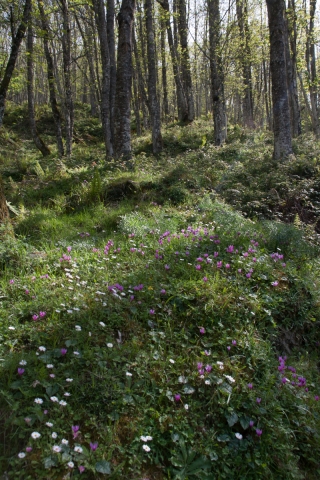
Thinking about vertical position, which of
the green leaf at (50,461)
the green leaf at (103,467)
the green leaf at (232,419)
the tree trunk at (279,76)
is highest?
the tree trunk at (279,76)

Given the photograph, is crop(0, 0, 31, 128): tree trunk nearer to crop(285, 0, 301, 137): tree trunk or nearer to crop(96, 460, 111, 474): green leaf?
crop(96, 460, 111, 474): green leaf

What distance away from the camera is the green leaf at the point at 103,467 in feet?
7.36

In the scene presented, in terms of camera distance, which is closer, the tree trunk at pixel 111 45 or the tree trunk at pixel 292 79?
the tree trunk at pixel 111 45

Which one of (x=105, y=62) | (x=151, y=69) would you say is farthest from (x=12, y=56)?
(x=105, y=62)

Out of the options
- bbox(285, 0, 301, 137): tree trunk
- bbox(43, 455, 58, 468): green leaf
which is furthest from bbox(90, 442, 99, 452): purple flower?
bbox(285, 0, 301, 137): tree trunk

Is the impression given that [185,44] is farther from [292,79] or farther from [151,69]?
[151,69]

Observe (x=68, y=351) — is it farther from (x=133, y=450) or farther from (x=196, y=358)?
(x=196, y=358)

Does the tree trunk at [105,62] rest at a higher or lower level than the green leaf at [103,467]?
higher

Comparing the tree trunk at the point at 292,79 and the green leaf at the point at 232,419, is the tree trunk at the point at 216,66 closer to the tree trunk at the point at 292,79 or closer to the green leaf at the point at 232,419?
the tree trunk at the point at 292,79

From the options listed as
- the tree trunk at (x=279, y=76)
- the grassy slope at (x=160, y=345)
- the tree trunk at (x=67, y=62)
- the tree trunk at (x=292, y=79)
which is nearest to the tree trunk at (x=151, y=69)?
the tree trunk at (x=67, y=62)

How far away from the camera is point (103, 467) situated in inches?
89.4

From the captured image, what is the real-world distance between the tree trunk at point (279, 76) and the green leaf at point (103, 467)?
365 inches

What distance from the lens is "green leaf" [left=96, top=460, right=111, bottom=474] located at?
2244mm

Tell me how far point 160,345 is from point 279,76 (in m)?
9.01
